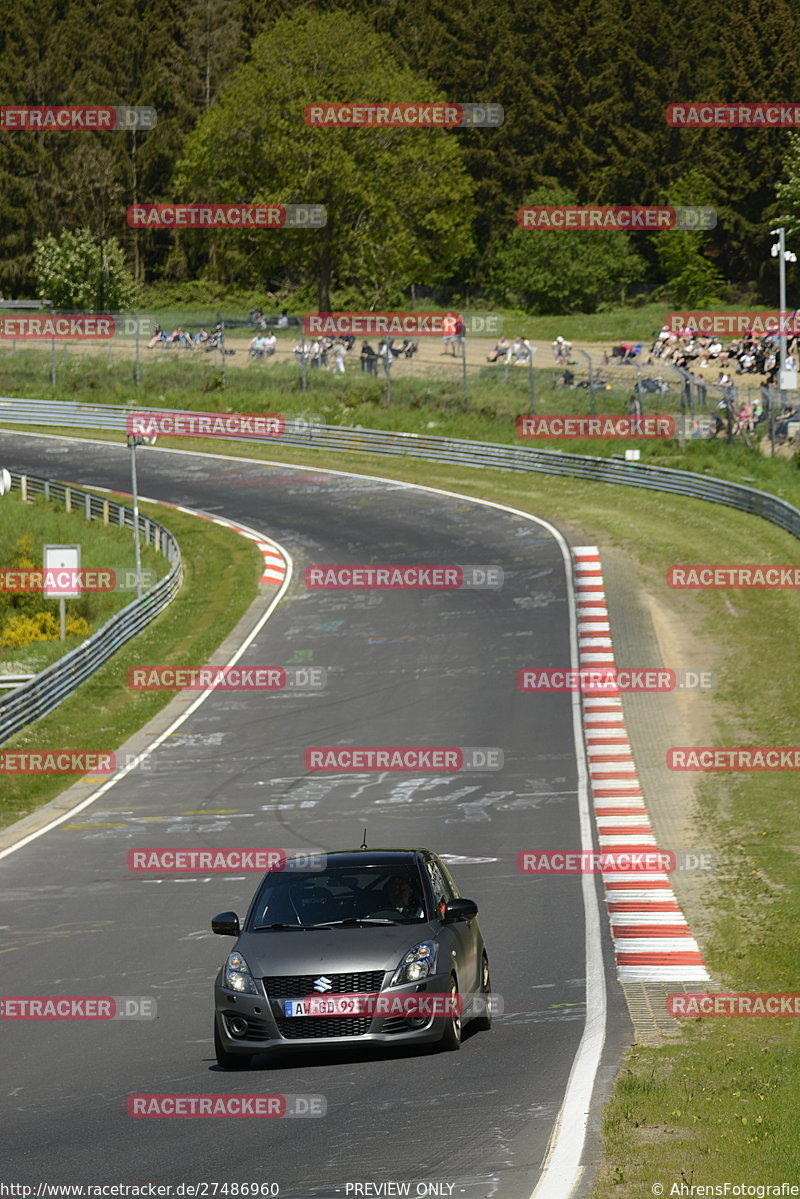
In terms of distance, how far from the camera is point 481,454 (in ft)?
202

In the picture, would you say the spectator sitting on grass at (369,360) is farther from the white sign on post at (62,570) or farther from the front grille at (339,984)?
the front grille at (339,984)

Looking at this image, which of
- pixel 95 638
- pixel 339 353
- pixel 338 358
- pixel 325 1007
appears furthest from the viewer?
pixel 339 353

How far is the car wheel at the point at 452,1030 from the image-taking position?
37.2 feet

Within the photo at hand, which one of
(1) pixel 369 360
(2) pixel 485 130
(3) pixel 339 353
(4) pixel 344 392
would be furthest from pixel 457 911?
(2) pixel 485 130

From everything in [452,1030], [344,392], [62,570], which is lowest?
[452,1030]

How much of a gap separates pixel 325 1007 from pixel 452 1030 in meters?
0.98

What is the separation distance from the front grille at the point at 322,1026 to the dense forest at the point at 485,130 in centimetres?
8508

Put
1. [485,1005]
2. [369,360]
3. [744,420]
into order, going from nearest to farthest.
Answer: [485,1005]
[744,420]
[369,360]

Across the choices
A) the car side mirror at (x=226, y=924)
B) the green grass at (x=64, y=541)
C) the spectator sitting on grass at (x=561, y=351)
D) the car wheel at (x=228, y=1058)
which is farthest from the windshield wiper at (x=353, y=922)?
the spectator sitting on grass at (x=561, y=351)

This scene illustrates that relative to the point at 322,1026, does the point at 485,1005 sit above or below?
below

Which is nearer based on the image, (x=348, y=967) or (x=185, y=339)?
(x=348, y=967)

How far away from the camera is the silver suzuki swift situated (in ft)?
36.4

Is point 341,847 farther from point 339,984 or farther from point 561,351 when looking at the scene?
point 561,351

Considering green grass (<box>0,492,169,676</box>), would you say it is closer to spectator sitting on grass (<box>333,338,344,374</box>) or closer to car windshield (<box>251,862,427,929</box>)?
spectator sitting on grass (<box>333,338,344,374</box>)
